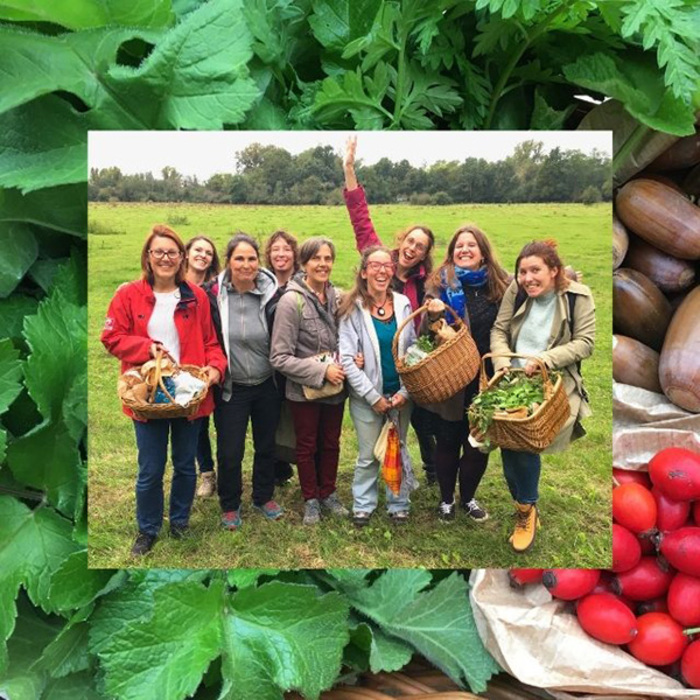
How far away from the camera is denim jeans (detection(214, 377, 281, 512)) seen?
920 millimetres

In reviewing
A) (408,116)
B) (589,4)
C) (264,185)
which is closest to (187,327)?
(264,185)

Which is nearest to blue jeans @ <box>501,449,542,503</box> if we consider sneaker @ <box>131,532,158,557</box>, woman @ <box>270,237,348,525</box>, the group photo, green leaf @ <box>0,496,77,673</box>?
the group photo

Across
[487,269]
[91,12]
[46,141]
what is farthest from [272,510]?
[91,12]

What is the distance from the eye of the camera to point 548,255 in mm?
897

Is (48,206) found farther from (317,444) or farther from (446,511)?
(446,511)

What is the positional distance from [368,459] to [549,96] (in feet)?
1.67

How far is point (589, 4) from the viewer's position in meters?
0.85

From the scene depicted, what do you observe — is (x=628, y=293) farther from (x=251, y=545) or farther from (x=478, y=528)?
(x=251, y=545)

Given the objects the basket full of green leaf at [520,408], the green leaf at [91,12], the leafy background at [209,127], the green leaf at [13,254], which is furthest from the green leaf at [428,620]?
the green leaf at [91,12]

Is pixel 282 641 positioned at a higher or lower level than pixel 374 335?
lower

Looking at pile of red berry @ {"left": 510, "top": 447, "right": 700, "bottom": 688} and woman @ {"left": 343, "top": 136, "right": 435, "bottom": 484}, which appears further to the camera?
pile of red berry @ {"left": 510, "top": 447, "right": 700, "bottom": 688}

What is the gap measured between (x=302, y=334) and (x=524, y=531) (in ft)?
1.15

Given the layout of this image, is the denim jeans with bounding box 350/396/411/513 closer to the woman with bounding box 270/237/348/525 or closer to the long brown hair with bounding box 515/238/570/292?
the woman with bounding box 270/237/348/525

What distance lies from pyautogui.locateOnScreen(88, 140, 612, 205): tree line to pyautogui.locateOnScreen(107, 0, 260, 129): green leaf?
0.05 metres
